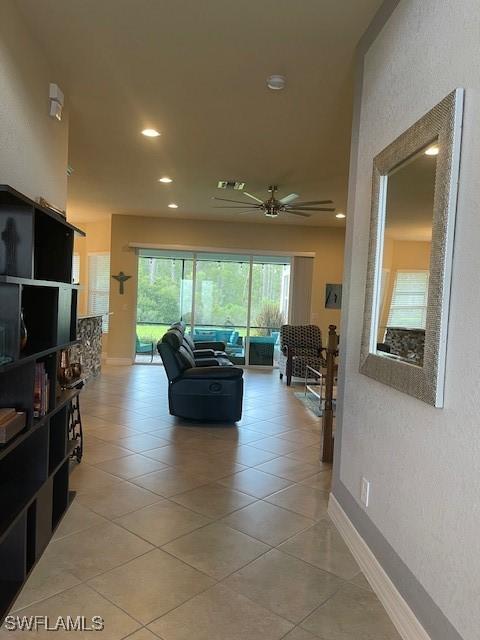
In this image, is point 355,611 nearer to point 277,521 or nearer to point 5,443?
point 277,521

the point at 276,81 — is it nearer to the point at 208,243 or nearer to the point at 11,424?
the point at 11,424

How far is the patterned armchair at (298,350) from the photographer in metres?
7.50

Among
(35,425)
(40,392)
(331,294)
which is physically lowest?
(35,425)

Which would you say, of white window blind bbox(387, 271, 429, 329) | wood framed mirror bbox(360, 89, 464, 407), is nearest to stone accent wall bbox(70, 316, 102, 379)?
wood framed mirror bbox(360, 89, 464, 407)

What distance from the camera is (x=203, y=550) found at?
96.7 inches

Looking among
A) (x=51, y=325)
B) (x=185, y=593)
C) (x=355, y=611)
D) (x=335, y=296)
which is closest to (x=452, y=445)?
(x=355, y=611)

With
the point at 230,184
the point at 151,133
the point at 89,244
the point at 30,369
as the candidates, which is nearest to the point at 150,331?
the point at 89,244

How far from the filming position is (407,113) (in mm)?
2074

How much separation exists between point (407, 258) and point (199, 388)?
312 centimetres

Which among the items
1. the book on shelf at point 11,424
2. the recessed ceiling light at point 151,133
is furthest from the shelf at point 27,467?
the recessed ceiling light at point 151,133

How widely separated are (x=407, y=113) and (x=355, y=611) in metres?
2.18

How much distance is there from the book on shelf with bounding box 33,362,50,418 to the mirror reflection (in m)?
1.66

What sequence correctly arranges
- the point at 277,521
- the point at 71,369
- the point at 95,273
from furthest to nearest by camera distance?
the point at 95,273, the point at 71,369, the point at 277,521

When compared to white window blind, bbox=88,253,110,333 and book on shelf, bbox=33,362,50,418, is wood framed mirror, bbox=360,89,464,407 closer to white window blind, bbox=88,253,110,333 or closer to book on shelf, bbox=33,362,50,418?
book on shelf, bbox=33,362,50,418
